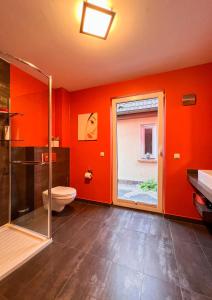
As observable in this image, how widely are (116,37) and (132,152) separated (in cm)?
343

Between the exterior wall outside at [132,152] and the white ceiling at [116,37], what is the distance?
89.3 inches

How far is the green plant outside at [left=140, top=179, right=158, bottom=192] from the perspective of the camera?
4012mm

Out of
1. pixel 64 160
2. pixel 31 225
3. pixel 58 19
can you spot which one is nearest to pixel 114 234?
pixel 31 225

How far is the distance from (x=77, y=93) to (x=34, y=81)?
0.86 m

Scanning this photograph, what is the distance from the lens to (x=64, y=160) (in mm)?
3109

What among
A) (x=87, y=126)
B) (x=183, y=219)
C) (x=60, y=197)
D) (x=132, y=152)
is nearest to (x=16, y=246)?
(x=60, y=197)

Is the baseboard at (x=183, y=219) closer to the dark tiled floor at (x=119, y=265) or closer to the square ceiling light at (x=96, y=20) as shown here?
the dark tiled floor at (x=119, y=265)

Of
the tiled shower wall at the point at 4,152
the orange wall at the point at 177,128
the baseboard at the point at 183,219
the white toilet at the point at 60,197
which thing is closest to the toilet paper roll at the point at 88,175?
the orange wall at the point at 177,128

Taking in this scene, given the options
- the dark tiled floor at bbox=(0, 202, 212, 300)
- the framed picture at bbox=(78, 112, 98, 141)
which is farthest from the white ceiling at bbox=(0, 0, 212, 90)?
the dark tiled floor at bbox=(0, 202, 212, 300)

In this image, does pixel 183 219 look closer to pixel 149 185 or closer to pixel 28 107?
pixel 149 185

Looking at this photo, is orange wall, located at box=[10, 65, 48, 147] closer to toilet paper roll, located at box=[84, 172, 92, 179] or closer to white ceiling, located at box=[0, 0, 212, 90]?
white ceiling, located at box=[0, 0, 212, 90]

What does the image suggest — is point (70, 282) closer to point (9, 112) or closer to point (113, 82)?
point (9, 112)

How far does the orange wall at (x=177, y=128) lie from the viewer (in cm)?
221

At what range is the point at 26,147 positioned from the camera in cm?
241
